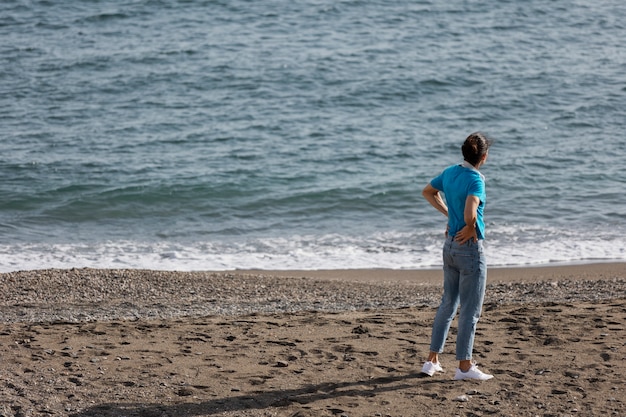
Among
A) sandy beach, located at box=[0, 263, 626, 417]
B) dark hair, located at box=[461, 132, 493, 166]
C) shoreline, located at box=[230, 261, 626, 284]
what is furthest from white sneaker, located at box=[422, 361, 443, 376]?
shoreline, located at box=[230, 261, 626, 284]

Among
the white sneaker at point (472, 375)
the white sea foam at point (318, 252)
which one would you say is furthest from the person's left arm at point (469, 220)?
the white sea foam at point (318, 252)

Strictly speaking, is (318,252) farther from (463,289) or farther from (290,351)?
(463,289)

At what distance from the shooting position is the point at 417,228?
47.0ft

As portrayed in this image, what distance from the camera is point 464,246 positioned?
6.16 metres

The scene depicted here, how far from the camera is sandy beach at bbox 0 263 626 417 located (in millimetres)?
6188

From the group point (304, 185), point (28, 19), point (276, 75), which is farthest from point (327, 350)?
point (28, 19)

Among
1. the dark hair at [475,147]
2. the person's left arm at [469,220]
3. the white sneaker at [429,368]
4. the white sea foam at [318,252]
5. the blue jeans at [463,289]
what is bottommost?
the white sea foam at [318,252]

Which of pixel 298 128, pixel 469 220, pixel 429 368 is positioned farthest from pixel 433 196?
pixel 298 128

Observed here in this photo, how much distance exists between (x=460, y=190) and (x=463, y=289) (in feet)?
2.42

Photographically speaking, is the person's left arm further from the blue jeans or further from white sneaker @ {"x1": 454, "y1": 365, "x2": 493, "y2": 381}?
white sneaker @ {"x1": 454, "y1": 365, "x2": 493, "y2": 381}

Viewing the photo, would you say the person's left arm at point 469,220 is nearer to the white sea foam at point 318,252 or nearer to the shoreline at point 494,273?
the shoreline at point 494,273

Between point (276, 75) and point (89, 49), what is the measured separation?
589 cm

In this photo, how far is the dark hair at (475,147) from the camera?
19.7 feet

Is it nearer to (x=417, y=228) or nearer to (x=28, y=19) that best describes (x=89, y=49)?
(x=28, y=19)
